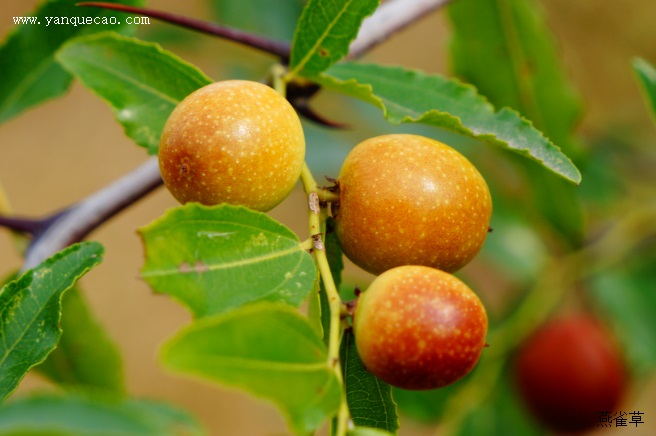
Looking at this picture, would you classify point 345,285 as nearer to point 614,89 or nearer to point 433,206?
point 433,206

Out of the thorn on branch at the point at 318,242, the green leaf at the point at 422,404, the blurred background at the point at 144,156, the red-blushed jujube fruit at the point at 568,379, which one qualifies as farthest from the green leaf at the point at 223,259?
the blurred background at the point at 144,156

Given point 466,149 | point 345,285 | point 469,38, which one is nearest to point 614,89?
point 466,149

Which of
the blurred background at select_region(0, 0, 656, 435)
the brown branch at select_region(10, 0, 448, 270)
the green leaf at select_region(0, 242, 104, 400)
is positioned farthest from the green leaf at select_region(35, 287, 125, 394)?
the blurred background at select_region(0, 0, 656, 435)

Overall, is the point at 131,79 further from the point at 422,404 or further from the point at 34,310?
the point at 422,404

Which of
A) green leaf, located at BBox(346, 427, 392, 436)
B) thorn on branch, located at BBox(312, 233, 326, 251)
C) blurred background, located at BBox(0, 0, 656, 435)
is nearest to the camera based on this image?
green leaf, located at BBox(346, 427, 392, 436)

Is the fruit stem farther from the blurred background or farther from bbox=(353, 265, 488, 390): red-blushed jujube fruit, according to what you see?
the blurred background

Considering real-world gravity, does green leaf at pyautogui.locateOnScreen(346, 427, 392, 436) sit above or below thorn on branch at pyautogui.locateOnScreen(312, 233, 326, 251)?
below

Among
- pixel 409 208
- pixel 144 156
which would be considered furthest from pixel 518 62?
pixel 144 156
